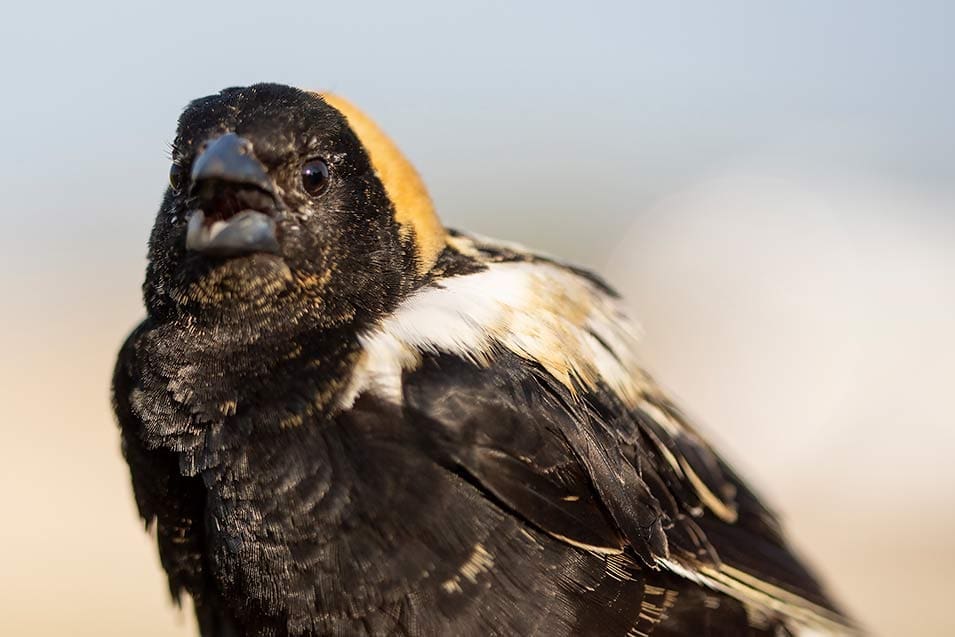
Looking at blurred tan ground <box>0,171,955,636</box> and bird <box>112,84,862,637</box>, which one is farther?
blurred tan ground <box>0,171,955,636</box>

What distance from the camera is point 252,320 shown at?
10.9 feet

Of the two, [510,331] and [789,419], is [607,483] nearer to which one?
[510,331]

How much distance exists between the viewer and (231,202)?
3.34m

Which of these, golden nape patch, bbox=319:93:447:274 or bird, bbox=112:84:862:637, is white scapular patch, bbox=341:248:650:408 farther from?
golden nape patch, bbox=319:93:447:274

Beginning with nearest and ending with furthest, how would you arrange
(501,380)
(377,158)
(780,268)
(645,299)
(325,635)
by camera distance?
(325,635), (501,380), (377,158), (780,268), (645,299)

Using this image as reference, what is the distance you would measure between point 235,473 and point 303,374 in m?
0.35

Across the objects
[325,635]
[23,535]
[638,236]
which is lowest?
[23,535]

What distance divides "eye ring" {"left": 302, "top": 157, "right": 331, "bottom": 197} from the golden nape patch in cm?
30

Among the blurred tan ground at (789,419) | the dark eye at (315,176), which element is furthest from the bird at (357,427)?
the blurred tan ground at (789,419)

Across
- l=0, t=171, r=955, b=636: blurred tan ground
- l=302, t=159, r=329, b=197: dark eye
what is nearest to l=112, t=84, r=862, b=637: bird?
l=302, t=159, r=329, b=197: dark eye

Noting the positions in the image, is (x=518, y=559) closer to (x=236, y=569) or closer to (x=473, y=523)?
(x=473, y=523)

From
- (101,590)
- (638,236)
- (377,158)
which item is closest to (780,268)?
(638,236)

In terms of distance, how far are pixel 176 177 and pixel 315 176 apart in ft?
1.43

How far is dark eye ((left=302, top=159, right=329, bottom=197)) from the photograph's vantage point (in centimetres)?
342
